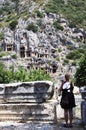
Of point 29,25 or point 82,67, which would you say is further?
point 29,25

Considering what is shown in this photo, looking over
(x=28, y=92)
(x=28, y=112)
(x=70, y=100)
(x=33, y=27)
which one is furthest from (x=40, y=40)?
(x=70, y=100)

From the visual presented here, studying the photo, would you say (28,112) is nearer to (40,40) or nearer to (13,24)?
(40,40)

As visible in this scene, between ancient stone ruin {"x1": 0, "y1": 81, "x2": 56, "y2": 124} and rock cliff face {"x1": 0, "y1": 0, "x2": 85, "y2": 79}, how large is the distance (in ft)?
331

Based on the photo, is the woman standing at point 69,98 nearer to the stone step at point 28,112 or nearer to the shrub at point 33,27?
the stone step at point 28,112

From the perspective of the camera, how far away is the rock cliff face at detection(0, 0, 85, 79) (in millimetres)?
118062

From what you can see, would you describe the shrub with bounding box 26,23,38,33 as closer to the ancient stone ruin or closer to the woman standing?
the ancient stone ruin

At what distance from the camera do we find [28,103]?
36.4 ft

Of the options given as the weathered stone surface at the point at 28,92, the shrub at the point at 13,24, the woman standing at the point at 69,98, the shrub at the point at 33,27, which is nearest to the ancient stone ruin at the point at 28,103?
the weathered stone surface at the point at 28,92

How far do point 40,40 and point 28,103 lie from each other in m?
112

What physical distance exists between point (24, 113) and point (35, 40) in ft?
365

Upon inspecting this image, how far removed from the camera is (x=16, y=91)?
11.3 m

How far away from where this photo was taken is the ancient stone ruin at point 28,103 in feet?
35.6

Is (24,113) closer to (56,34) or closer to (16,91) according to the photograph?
(16,91)

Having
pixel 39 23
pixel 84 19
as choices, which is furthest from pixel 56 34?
pixel 84 19
